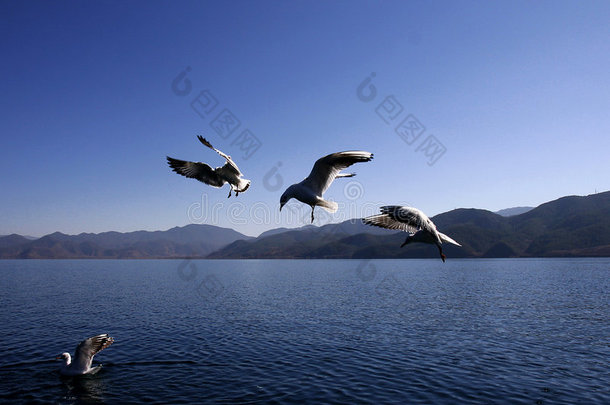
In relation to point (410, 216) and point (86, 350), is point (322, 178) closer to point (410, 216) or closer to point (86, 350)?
point (410, 216)

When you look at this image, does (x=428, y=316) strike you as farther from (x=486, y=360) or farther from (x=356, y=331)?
(x=486, y=360)

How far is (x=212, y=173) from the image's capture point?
17859 millimetres

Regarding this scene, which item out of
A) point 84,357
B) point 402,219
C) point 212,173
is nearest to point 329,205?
point 402,219

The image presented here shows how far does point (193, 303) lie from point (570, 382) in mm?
59895

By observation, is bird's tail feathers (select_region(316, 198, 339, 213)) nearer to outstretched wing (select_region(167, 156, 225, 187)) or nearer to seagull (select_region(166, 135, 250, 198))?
seagull (select_region(166, 135, 250, 198))

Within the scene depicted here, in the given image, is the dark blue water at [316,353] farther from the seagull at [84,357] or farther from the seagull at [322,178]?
the seagull at [322,178]

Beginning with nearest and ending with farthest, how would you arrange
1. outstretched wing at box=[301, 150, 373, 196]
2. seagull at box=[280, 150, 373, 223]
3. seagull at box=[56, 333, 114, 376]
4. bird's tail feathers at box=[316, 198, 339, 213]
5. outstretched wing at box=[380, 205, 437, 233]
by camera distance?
seagull at box=[280, 150, 373, 223], outstretched wing at box=[301, 150, 373, 196], outstretched wing at box=[380, 205, 437, 233], bird's tail feathers at box=[316, 198, 339, 213], seagull at box=[56, 333, 114, 376]

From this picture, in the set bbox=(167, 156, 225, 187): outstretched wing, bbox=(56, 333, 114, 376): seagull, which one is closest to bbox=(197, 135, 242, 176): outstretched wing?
bbox=(167, 156, 225, 187): outstretched wing

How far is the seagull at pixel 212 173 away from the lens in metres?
17.1

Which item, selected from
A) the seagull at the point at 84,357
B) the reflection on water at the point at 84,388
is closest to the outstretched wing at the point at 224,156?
the reflection on water at the point at 84,388

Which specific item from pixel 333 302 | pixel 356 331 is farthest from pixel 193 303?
pixel 356 331

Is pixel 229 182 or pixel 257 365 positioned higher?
pixel 229 182

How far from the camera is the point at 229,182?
1766 centimetres

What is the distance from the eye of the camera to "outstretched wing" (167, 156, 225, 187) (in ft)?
57.8
